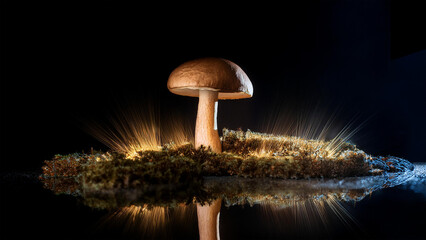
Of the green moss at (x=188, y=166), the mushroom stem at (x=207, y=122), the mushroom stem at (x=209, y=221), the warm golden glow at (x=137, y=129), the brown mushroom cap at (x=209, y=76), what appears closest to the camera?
the mushroom stem at (x=209, y=221)

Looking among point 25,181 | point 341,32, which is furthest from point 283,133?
point 25,181

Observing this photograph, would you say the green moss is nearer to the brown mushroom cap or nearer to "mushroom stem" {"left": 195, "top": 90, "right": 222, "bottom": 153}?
"mushroom stem" {"left": 195, "top": 90, "right": 222, "bottom": 153}

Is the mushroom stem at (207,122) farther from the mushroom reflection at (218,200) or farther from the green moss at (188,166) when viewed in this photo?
the mushroom reflection at (218,200)

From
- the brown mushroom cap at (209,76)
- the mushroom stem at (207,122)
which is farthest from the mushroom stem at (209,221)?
the mushroom stem at (207,122)

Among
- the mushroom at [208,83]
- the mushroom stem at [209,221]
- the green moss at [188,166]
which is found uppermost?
the mushroom at [208,83]

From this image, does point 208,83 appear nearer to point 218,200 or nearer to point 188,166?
point 188,166

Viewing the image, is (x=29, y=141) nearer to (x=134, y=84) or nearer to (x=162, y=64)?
(x=134, y=84)

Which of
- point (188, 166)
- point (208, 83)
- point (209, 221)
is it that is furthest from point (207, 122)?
point (209, 221)
